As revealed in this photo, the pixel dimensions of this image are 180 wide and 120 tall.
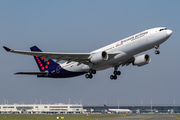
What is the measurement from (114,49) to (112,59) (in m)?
1.64

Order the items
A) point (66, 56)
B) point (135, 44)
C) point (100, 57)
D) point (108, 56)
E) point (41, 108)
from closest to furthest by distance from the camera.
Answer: point (135, 44)
point (100, 57)
point (108, 56)
point (66, 56)
point (41, 108)

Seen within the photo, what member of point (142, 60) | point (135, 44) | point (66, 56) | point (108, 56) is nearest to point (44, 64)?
point (66, 56)

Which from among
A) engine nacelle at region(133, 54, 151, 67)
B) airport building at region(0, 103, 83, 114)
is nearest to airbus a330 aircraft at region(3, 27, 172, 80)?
engine nacelle at region(133, 54, 151, 67)

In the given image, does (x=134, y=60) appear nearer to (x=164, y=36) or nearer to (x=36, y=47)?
(x=164, y=36)

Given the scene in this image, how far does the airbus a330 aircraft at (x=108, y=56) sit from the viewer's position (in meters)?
38.9

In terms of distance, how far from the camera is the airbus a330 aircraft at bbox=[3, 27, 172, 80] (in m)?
38.9

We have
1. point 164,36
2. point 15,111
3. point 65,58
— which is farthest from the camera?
point 15,111

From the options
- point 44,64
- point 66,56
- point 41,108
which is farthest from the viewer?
point 41,108

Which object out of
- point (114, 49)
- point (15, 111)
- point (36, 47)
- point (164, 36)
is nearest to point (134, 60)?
point (114, 49)

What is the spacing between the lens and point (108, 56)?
41.5m

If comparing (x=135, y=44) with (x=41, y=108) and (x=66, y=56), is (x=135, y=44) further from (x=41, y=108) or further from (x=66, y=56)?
(x=41, y=108)

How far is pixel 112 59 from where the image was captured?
41.4 m

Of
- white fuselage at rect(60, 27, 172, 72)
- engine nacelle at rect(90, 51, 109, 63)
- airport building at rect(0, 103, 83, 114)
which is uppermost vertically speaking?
white fuselage at rect(60, 27, 172, 72)

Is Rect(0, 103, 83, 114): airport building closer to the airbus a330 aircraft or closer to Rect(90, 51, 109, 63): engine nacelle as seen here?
the airbus a330 aircraft
